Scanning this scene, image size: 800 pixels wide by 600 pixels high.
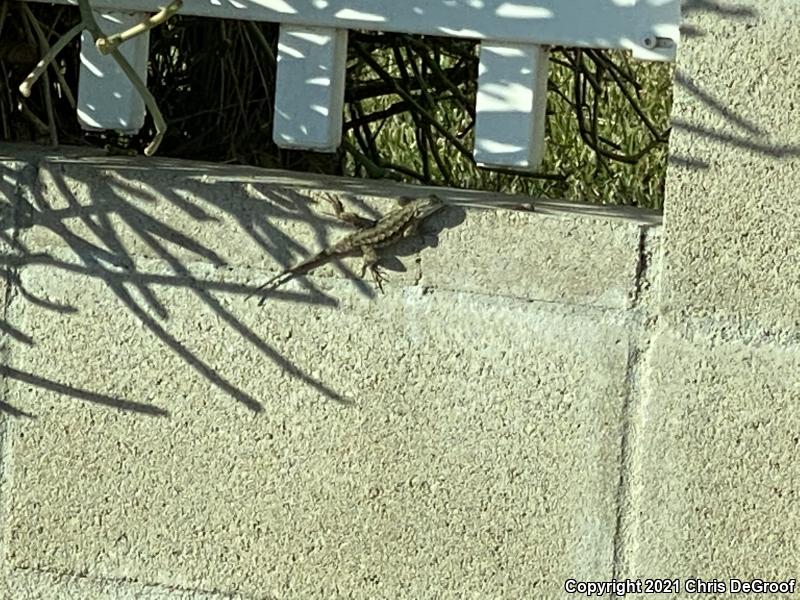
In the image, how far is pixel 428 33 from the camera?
2205mm

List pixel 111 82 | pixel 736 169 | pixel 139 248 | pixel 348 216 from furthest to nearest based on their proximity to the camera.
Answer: pixel 111 82 → pixel 139 248 → pixel 348 216 → pixel 736 169

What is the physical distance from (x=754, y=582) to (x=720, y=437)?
0.18 metres

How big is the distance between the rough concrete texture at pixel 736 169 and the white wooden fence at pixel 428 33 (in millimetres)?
103

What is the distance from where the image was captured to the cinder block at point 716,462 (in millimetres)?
2000

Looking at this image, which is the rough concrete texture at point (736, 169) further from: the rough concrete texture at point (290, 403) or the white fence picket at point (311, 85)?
the white fence picket at point (311, 85)

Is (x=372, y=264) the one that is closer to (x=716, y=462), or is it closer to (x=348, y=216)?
(x=348, y=216)

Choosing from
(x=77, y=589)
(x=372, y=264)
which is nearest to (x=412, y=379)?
(x=372, y=264)

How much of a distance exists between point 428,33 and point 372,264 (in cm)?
32

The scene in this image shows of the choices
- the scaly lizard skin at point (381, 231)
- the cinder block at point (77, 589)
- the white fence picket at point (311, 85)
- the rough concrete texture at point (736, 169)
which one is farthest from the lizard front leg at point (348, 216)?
the cinder block at point (77, 589)

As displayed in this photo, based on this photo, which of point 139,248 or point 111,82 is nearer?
point 139,248

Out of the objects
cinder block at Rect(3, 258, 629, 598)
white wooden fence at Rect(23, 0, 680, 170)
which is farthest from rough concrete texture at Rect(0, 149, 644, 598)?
white wooden fence at Rect(23, 0, 680, 170)

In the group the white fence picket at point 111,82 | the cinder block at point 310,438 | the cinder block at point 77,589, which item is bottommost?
the cinder block at point 77,589

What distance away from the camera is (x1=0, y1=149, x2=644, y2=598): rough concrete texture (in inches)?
82.0

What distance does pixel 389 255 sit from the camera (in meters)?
2.12
